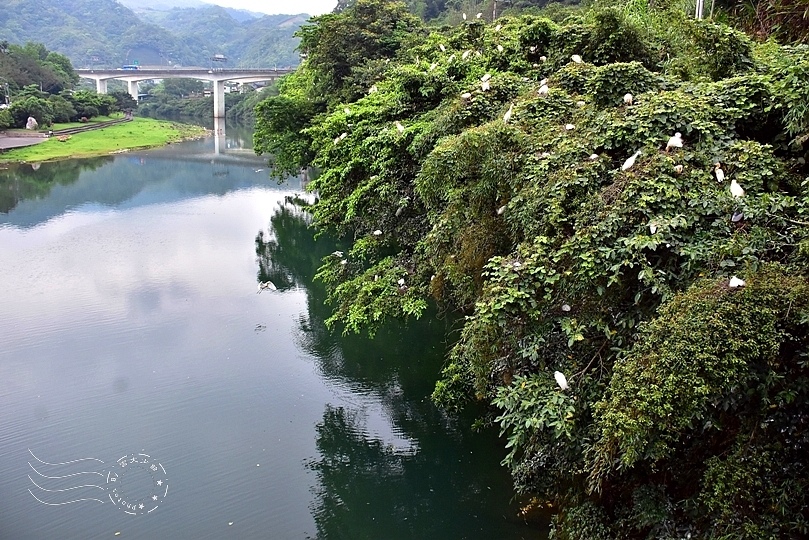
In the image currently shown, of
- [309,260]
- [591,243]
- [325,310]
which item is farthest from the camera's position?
[309,260]

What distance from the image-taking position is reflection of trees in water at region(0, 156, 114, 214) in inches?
743

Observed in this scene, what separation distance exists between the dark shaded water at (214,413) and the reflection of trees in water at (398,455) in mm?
19

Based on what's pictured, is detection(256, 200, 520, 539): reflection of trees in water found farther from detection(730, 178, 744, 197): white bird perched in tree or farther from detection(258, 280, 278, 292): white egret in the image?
detection(730, 178, 744, 197): white bird perched in tree

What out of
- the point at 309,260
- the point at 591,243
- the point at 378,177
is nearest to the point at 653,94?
the point at 591,243

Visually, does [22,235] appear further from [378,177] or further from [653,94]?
[653,94]

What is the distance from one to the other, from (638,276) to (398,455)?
3.90 meters

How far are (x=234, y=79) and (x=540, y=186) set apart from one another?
140 ft

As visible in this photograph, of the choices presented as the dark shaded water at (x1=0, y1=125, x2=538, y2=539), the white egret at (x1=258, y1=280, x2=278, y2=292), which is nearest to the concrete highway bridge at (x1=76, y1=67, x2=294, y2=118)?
the dark shaded water at (x1=0, y1=125, x2=538, y2=539)

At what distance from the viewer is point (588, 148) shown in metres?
4.21

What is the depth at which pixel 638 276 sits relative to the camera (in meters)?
3.42

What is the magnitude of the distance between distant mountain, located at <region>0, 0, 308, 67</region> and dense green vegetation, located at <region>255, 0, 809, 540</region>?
71.4 m

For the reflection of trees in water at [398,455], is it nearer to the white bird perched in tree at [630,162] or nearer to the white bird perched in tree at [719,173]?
the white bird perched in tree at [630,162]

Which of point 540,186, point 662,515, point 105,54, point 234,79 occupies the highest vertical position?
point 105,54

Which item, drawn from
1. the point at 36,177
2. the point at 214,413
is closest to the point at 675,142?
the point at 214,413
